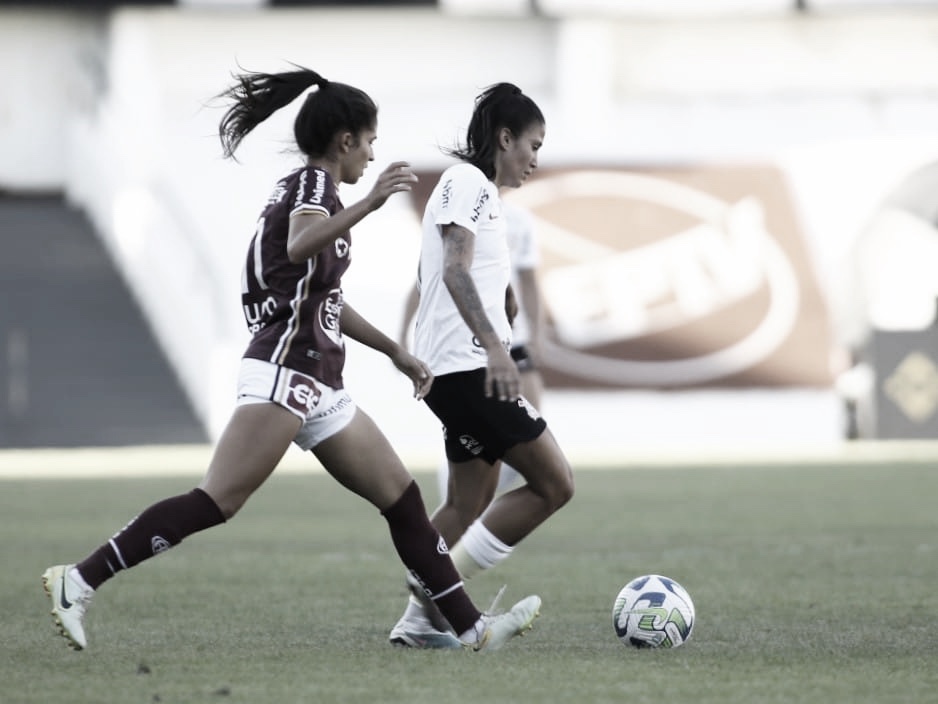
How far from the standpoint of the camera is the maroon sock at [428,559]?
6703 mm

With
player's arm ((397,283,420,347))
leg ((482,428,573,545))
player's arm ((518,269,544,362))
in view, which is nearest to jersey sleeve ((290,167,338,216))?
leg ((482,428,573,545))

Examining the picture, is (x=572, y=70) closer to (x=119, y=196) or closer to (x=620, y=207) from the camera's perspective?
(x=620, y=207)

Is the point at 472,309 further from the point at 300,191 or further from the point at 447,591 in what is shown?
the point at 447,591

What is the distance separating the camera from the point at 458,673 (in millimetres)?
6113

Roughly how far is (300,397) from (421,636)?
1173 mm

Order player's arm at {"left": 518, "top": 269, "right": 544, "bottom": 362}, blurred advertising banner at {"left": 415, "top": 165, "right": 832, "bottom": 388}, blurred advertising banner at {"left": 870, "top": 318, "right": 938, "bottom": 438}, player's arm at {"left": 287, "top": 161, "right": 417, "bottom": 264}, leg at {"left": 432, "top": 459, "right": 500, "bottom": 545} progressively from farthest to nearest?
blurred advertising banner at {"left": 415, "top": 165, "right": 832, "bottom": 388}, blurred advertising banner at {"left": 870, "top": 318, "right": 938, "bottom": 438}, player's arm at {"left": 518, "top": 269, "right": 544, "bottom": 362}, leg at {"left": 432, "top": 459, "right": 500, "bottom": 545}, player's arm at {"left": 287, "top": 161, "right": 417, "bottom": 264}

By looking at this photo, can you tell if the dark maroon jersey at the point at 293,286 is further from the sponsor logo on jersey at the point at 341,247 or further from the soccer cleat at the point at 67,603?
the soccer cleat at the point at 67,603

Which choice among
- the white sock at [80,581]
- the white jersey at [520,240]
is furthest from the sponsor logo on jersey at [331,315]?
the white jersey at [520,240]

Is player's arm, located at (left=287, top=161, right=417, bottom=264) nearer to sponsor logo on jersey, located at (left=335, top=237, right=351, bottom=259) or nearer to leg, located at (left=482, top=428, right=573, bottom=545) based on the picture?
sponsor logo on jersey, located at (left=335, top=237, right=351, bottom=259)

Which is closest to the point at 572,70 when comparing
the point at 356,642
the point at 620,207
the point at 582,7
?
the point at 582,7

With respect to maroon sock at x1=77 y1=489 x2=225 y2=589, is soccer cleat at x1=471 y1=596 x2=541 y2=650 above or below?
below

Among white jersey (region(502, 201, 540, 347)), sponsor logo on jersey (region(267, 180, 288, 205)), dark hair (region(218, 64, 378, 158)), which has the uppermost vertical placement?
dark hair (region(218, 64, 378, 158))

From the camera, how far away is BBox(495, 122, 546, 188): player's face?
702cm

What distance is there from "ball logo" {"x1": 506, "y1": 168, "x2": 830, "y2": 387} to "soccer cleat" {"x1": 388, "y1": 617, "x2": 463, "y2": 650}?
21.2m
